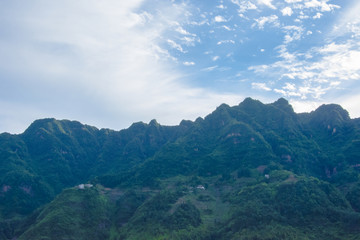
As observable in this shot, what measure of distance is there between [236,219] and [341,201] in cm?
4645

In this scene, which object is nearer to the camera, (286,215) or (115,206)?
(286,215)

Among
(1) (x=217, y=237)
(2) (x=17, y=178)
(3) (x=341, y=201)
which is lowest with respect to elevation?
(1) (x=217, y=237)

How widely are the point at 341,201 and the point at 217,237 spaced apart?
56.1 m

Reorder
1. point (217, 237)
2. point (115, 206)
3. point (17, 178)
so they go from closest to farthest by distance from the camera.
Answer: point (217, 237), point (115, 206), point (17, 178)

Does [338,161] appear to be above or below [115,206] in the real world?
above

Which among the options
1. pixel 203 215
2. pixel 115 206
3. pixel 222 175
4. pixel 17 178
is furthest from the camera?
pixel 17 178

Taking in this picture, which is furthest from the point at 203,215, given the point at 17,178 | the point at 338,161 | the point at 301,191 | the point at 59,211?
the point at 17,178

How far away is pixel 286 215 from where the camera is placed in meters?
113

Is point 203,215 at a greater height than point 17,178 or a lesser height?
lesser

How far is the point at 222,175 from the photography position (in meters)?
183

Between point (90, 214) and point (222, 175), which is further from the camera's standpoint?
point (222, 175)

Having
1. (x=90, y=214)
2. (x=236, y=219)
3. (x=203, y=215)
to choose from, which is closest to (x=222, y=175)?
(x=203, y=215)

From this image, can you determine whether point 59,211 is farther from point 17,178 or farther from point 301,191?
point 301,191

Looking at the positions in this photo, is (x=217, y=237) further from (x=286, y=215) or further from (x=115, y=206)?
(x=115, y=206)
